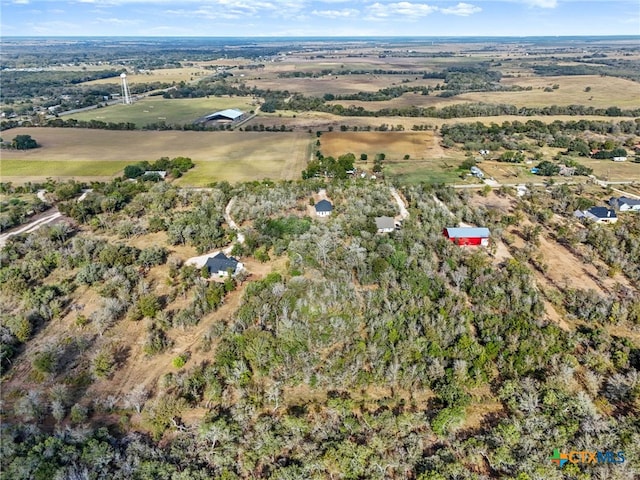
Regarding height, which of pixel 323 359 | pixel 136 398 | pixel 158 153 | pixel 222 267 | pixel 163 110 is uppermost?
pixel 163 110

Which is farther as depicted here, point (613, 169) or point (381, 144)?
point (381, 144)

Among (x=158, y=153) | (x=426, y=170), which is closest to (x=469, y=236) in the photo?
(x=426, y=170)

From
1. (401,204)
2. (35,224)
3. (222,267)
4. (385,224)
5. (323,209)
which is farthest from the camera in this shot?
(401,204)

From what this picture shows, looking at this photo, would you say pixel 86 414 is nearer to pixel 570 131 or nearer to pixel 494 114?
pixel 570 131

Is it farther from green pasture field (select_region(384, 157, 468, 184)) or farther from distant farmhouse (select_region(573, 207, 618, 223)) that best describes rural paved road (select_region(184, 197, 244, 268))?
distant farmhouse (select_region(573, 207, 618, 223))

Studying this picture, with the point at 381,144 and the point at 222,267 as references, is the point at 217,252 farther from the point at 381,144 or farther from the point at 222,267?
the point at 381,144

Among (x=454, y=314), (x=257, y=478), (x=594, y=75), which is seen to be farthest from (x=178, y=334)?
(x=594, y=75)
